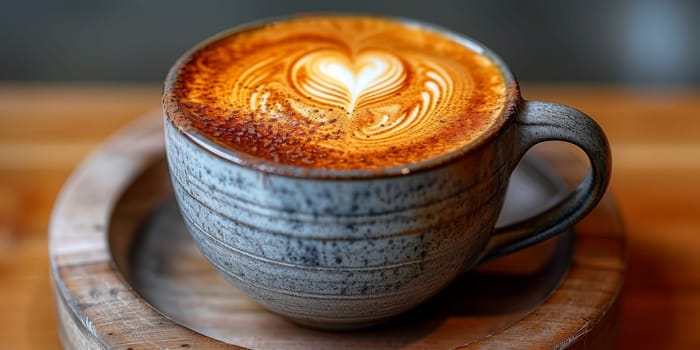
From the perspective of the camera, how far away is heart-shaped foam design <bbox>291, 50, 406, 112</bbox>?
0.69 m

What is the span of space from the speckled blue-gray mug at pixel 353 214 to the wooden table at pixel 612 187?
8.9 inches

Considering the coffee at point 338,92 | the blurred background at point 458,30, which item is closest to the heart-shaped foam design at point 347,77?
the coffee at point 338,92

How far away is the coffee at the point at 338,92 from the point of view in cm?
61

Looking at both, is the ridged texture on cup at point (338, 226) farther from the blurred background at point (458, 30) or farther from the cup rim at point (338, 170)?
the blurred background at point (458, 30)

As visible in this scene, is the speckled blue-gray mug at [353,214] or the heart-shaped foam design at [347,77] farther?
the heart-shaped foam design at [347,77]

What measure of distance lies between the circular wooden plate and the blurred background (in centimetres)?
116

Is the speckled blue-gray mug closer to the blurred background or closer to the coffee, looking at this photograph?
the coffee

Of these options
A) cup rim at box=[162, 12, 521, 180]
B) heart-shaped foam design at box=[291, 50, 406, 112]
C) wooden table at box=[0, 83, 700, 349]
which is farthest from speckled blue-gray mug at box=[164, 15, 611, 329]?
wooden table at box=[0, 83, 700, 349]

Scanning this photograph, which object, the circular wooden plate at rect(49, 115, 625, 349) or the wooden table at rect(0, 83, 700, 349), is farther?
the wooden table at rect(0, 83, 700, 349)

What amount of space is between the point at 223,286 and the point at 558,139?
347 mm

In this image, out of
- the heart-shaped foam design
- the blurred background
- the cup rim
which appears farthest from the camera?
the blurred background

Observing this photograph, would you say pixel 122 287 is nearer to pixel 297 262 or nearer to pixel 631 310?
pixel 297 262

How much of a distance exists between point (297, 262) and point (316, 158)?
8cm

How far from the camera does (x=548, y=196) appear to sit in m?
0.87
